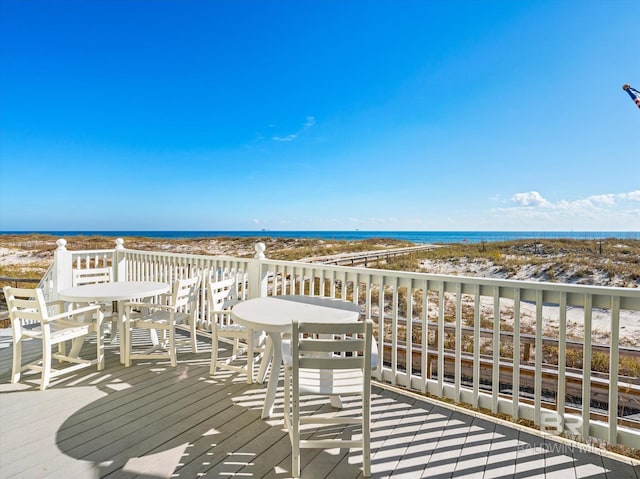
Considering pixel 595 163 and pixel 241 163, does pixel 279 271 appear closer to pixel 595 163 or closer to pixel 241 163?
pixel 241 163

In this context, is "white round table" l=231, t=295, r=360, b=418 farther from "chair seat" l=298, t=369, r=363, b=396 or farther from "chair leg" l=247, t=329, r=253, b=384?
"chair seat" l=298, t=369, r=363, b=396

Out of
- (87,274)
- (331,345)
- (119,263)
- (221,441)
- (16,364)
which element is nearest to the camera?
(331,345)

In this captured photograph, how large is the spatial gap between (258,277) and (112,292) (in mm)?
1483

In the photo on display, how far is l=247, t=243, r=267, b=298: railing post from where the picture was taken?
371cm

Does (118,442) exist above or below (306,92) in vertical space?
below

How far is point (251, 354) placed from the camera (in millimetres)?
2770

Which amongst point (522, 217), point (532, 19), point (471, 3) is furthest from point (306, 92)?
point (522, 217)

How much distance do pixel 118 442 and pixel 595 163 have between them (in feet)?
69.4

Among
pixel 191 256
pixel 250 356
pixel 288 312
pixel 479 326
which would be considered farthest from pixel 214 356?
pixel 479 326

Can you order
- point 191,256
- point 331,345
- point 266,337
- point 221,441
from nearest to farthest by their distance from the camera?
→ point 331,345 → point 221,441 → point 266,337 → point 191,256

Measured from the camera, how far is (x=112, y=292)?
318cm

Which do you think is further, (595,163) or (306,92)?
(595,163)

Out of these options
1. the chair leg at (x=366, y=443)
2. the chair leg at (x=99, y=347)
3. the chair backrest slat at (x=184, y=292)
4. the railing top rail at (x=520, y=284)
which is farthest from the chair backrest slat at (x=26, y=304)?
the chair leg at (x=366, y=443)

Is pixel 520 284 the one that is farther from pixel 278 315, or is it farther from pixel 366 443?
pixel 278 315
